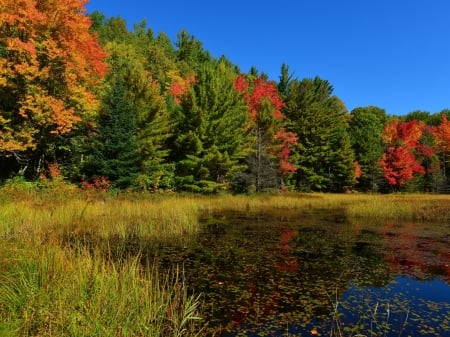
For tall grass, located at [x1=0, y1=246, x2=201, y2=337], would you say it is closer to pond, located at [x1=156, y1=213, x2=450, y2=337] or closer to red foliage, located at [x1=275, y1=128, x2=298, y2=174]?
pond, located at [x1=156, y1=213, x2=450, y2=337]

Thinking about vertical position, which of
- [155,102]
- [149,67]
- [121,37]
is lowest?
[155,102]

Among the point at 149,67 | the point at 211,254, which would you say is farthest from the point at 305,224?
the point at 149,67

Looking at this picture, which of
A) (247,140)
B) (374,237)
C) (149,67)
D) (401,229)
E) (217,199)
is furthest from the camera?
(149,67)

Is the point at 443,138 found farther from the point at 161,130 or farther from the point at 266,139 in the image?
the point at 161,130

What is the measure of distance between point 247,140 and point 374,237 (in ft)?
64.2

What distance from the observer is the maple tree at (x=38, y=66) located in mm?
18188

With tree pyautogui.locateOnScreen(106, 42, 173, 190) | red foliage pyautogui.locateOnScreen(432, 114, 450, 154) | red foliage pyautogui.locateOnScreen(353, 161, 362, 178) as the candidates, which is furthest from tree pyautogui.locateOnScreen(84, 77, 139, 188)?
red foliage pyautogui.locateOnScreen(432, 114, 450, 154)

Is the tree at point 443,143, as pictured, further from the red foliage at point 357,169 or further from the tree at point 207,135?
the tree at point 207,135

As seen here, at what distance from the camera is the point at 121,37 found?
6159cm

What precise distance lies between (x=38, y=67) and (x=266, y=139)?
20672 mm

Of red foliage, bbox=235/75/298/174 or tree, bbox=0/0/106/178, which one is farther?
red foliage, bbox=235/75/298/174

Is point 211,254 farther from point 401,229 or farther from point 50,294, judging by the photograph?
point 401,229

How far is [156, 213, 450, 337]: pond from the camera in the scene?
5.32 metres

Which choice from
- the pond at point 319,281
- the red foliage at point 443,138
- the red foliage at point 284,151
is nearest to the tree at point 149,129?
the pond at point 319,281
